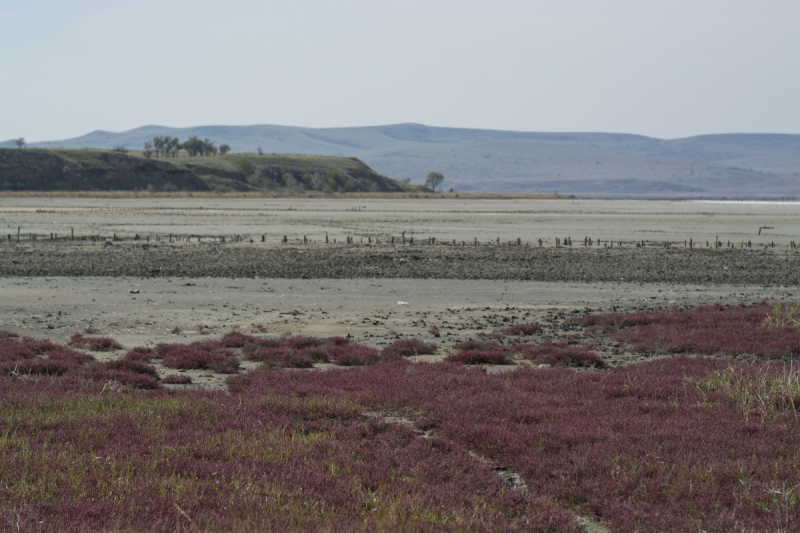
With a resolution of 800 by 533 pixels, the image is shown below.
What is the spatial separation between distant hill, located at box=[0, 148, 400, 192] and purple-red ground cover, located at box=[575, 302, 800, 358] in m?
131

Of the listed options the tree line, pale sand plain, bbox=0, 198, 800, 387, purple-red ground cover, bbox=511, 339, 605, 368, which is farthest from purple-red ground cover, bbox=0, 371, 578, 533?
the tree line

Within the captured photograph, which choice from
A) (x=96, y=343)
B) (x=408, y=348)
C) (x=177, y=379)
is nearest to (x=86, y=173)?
(x=96, y=343)

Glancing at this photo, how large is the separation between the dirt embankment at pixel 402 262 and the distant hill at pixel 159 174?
333 ft

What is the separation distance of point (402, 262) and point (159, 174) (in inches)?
4920

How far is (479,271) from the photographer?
30219 mm

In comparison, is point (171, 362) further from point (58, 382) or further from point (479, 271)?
point (479, 271)

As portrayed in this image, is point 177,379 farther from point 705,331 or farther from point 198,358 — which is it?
point 705,331

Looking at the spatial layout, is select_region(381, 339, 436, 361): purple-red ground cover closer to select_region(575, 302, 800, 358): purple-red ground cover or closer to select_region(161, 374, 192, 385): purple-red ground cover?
select_region(161, 374, 192, 385): purple-red ground cover

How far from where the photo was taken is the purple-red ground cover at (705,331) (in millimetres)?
13961

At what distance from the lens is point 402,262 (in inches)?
1291

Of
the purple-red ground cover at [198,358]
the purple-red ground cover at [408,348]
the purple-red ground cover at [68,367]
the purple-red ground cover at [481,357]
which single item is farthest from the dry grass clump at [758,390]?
the purple-red ground cover at [68,367]

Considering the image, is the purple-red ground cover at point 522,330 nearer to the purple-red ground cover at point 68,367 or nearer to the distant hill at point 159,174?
the purple-red ground cover at point 68,367

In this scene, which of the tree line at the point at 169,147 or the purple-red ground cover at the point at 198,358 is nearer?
the purple-red ground cover at the point at 198,358

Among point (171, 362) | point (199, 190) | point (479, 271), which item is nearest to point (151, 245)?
point (479, 271)
